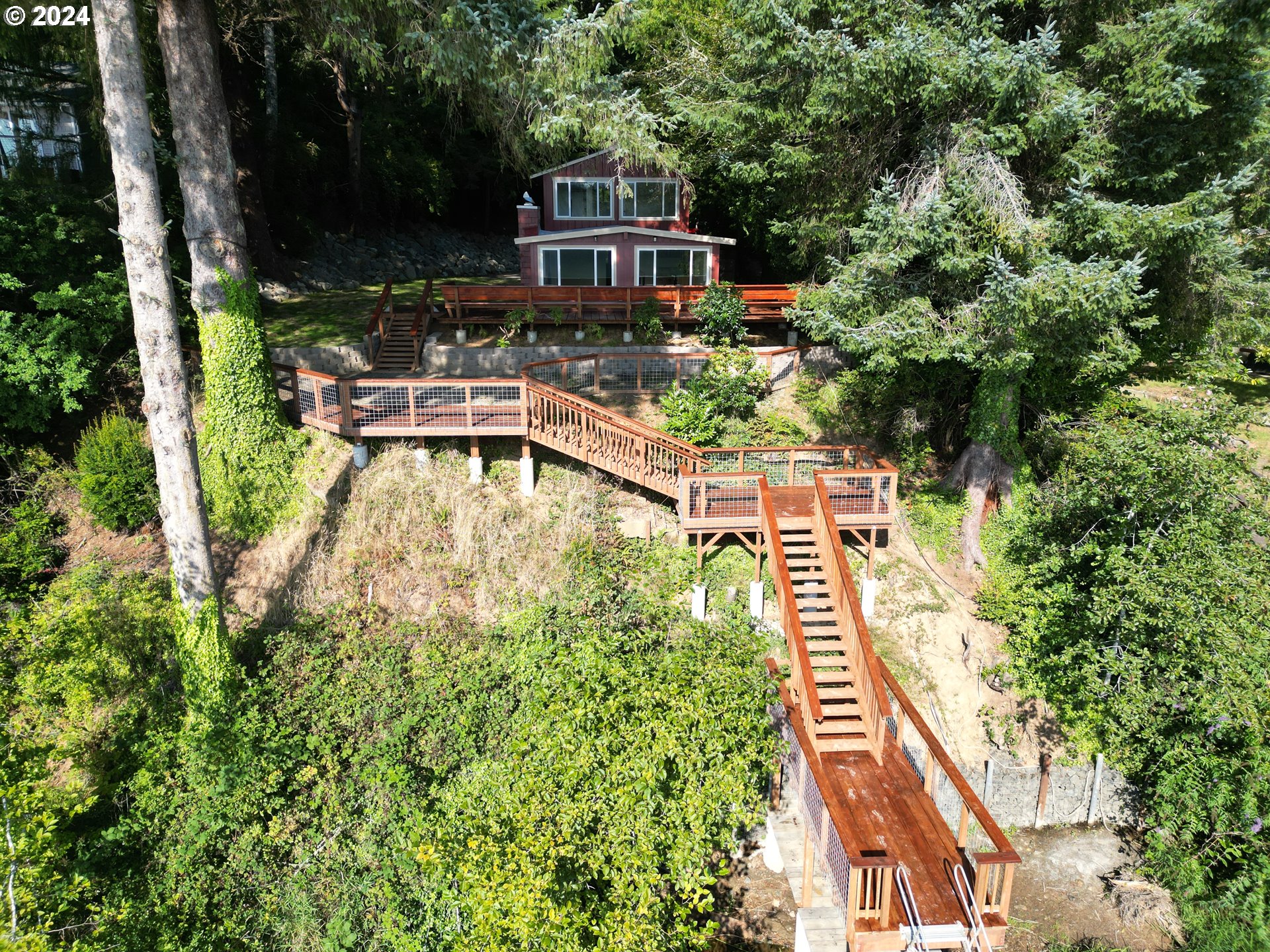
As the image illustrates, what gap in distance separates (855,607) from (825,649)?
84 cm

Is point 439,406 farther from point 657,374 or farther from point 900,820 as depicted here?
point 900,820

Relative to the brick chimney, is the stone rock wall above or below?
below

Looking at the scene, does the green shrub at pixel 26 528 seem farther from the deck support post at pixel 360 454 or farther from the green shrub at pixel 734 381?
the green shrub at pixel 734 381

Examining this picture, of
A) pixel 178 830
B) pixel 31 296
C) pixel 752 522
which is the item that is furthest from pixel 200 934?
pixel 31 296

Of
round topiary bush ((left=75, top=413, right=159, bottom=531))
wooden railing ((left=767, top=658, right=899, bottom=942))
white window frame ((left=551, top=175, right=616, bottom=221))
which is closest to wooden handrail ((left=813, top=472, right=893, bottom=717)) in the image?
wooden railing ((left=767, top=658, right=899, bottom=942))

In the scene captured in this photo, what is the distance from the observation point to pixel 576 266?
21.7m

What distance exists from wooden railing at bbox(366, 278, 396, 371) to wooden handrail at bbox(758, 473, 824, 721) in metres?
9.71

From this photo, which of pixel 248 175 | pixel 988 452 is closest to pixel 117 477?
pixel 248 175

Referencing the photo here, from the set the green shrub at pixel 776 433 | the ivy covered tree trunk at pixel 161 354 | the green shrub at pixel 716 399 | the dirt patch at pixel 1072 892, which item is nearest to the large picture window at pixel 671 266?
the green shrub at pixel 716 399

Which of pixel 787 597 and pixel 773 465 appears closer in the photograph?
pixel 787 597

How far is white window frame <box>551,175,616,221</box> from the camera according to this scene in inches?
876

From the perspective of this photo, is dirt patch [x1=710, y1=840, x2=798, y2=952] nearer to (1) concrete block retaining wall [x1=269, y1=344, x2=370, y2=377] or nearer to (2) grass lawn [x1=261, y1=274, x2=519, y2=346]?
(1) concrete block retaining wall [x1=269, y1=344, x2=370, y2=377]

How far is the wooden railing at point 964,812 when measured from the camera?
7.74 m

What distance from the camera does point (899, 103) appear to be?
43.5 feet
